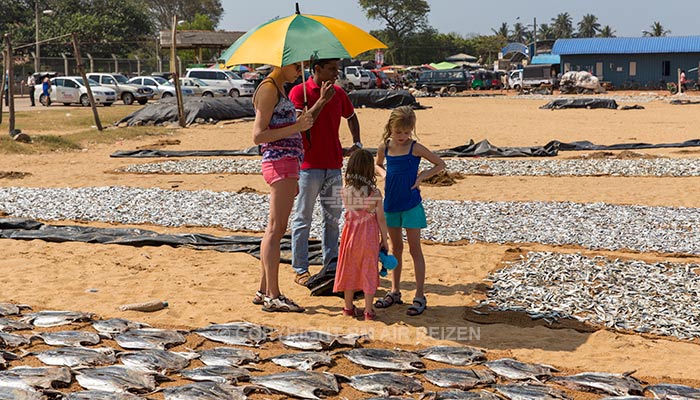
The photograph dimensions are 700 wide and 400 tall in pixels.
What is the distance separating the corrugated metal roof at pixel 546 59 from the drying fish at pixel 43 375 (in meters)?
64.9

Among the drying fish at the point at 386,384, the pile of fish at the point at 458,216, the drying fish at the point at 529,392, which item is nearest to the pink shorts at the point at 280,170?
the drying fish at the point at 386,384

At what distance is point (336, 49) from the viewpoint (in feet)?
21.5

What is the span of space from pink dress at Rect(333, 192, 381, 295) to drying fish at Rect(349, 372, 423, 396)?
4.49 feet

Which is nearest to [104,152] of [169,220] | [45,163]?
[45,163]

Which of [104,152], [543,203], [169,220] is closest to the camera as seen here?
[169,220]

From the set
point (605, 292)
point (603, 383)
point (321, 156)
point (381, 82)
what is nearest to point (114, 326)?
point (321, 156)

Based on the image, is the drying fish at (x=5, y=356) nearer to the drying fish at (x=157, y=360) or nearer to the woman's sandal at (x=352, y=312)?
the drying fish at (x=157, y=360)

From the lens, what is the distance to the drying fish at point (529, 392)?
15.9 feet

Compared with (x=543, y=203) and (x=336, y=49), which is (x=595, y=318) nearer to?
(x=336, y=49)

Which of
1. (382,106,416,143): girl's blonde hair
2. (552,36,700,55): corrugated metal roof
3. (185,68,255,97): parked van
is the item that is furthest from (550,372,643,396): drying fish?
(552,36,700,55): corrugated metal roof

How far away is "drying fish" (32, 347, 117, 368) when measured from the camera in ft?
18.0

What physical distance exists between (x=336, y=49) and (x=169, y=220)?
5.06 metres

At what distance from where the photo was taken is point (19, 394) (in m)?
4.78

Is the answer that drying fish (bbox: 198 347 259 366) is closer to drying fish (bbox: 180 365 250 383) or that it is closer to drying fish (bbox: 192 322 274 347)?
drying fish (bbox: 180 365 250 383)
